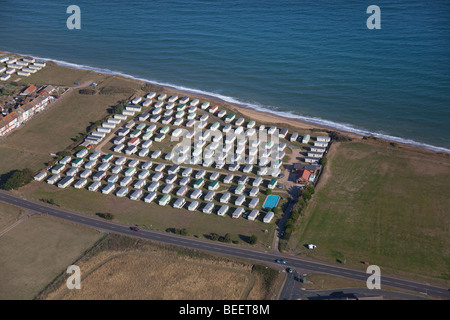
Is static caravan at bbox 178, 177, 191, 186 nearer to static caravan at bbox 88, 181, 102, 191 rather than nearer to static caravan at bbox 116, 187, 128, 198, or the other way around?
static caravan at bbox 116, 187, 128, 198

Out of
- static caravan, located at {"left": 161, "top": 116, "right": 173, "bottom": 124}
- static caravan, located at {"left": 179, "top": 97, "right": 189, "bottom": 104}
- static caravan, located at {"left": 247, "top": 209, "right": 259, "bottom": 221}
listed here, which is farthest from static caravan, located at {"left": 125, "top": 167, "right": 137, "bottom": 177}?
static caravan, located at {"left": 179, "top": 97, "right": 189, "bottom": 104}

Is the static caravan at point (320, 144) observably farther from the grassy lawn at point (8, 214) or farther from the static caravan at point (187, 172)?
the grassy lawn at point (8, 214)

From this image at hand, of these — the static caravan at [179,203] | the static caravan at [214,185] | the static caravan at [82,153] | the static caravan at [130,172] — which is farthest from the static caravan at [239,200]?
the static caravan at [82,153]

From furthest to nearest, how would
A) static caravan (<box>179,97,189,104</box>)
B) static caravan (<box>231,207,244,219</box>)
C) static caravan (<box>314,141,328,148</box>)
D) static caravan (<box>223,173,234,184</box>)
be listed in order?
static caravan (<box>179,97,189,104</box>)
static caravan (<box>314,141,328,148</box>)
static caravan (<box>223,173,234,184</box>)
static caravan (<box>231,207,244,219</box>)

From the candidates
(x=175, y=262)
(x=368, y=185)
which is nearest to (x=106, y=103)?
(x=175, y=262)

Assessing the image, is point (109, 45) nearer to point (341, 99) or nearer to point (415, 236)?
point (341, 99)

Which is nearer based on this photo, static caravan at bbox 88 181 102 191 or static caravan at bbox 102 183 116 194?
static caravan at bbox 102 183 116 194
